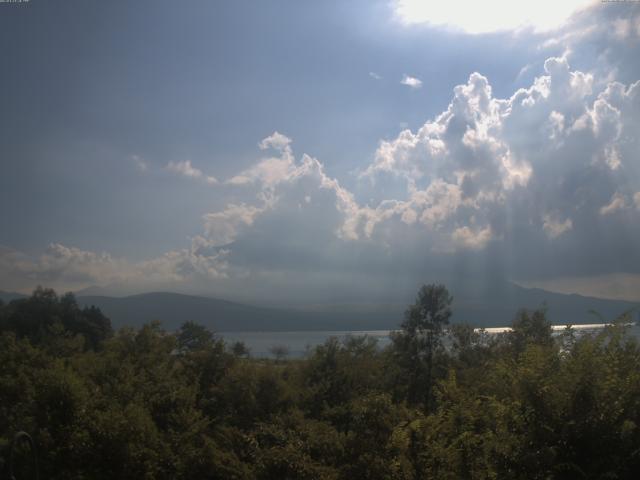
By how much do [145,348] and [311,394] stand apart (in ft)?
36.4

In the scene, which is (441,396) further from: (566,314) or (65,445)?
(566,314)

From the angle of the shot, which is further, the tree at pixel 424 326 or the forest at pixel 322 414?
the tree at pixel 424 326

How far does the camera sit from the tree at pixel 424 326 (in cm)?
3772

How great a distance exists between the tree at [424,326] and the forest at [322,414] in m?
2.92

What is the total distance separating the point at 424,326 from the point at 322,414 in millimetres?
20315

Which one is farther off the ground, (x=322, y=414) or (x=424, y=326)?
(x=424, y=326)

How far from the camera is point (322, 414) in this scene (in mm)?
19562

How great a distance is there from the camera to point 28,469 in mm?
15297

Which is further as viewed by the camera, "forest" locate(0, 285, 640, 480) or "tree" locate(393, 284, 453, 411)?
"tree" locate(393, 284, 453, 411)

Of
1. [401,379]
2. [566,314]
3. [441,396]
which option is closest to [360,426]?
[441,396]

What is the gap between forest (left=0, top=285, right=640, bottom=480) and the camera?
7484 mm

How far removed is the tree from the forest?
292 centimetres

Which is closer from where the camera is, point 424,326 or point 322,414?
point 322,414

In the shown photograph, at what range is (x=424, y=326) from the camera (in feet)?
126
